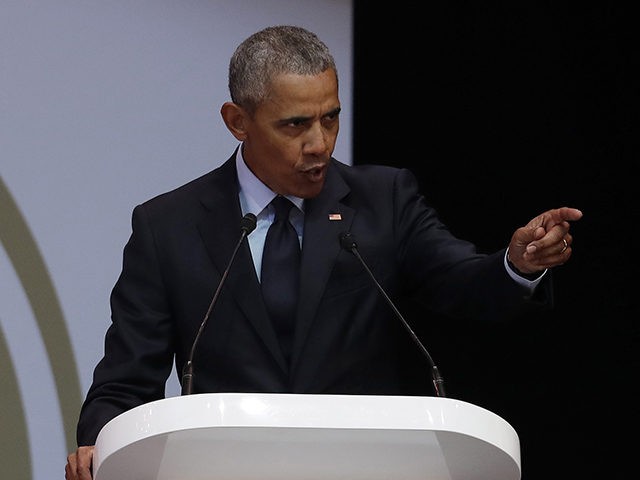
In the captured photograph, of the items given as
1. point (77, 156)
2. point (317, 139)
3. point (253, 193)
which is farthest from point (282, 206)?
point (77, 156)

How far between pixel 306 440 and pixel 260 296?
2.44 feet

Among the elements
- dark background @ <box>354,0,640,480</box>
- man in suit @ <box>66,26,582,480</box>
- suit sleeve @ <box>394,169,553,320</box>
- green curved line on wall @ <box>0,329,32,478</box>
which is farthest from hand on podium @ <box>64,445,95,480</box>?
dark background @ <box>354,0,640,480</box>

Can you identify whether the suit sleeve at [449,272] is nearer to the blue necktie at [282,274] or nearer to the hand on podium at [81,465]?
the blue necktie at [282,274]

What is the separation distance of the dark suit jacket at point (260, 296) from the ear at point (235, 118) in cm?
10

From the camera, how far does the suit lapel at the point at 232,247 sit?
7.93ft

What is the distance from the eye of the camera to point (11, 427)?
9.98 feet

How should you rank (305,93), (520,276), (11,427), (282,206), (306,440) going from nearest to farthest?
(306,440) < (520,276) < (305,93) < (282,206) < (11,427)

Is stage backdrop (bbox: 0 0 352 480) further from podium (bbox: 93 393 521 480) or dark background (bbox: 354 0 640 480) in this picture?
podium (bbox: 93 393 521 480)

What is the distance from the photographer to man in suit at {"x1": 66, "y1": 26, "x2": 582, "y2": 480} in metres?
2.42

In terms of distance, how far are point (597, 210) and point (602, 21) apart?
1.74 feet

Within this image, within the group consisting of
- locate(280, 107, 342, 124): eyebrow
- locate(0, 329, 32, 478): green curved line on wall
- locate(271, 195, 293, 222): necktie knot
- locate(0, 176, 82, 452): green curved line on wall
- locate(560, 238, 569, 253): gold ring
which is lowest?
Result: locate(0, 329, 32, 478): green curved line on wall

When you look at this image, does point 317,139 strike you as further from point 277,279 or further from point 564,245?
point 564,245

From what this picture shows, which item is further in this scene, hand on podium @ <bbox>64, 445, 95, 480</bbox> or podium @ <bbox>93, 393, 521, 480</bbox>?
hand on podium @ <bbox>64, 445, 95, 480</bbox>

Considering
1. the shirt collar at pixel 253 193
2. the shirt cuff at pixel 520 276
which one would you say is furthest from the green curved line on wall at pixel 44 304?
the shirt cuff at pixel 520 276
